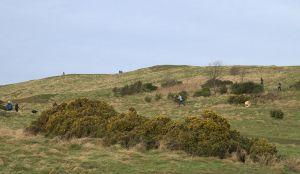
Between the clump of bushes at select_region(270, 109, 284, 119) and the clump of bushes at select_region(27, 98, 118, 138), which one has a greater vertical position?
the clump of bushes at select_region(27, 98, 118, 138)

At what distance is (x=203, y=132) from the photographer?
20062 millimetres

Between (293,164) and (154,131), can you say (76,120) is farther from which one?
(293,164)

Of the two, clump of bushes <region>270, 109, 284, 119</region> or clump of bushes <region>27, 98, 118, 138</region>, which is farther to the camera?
clump of bushes <region>270, 109, 284, 119</region>

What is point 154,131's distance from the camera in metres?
21.9

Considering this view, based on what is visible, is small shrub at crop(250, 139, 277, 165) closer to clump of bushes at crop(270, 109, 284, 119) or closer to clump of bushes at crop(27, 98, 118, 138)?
clump of bushes at crop(27, 98, 118, 138)

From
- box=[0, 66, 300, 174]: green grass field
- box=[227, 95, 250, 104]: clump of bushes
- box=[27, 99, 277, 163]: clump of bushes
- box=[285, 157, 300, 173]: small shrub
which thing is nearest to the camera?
box=[0, 66, 300, 174]: green grass field

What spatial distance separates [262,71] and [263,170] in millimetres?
66375

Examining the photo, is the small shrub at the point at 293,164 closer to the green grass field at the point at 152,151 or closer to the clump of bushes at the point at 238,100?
the green grass field at the point at 152,151

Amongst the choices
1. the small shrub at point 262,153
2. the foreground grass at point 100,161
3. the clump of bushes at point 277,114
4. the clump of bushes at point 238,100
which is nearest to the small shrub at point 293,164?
the small shrub at point 262,153

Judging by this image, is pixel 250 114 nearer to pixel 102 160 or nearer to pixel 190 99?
pixel 190 99

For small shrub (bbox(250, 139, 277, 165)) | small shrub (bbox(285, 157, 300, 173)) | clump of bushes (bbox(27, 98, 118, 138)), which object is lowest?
small shrub (bbox(285, 157, 300, 173))

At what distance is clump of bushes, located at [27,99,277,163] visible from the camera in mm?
19266

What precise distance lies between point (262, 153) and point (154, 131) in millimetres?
5192

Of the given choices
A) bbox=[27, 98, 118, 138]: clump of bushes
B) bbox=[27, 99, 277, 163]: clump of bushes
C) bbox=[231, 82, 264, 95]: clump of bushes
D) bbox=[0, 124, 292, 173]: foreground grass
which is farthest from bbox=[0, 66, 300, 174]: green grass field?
bbox=[231, 82, 264, 95]: clump of bushes
